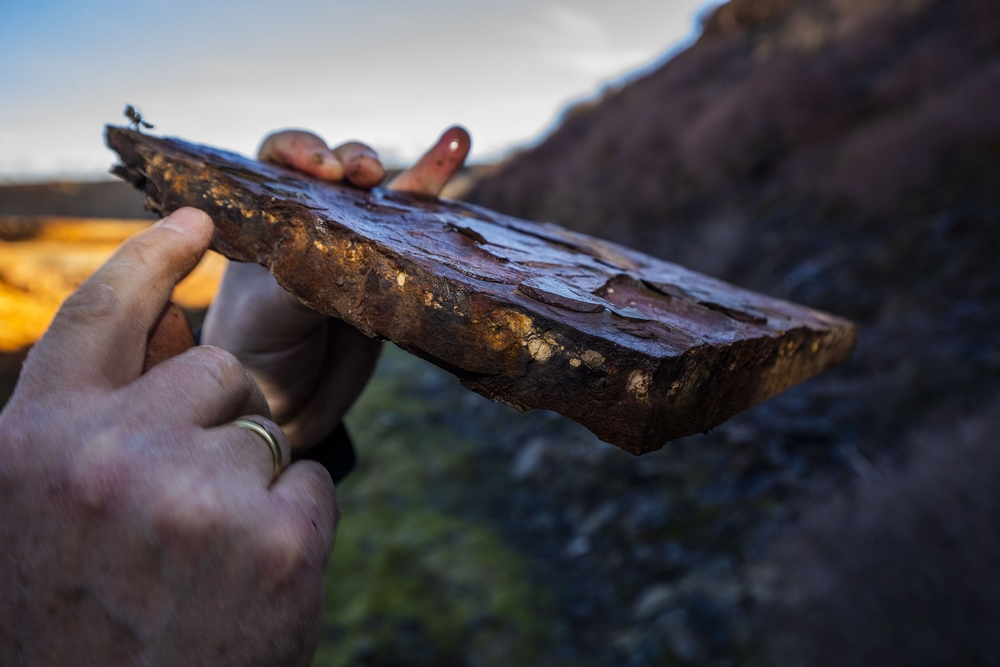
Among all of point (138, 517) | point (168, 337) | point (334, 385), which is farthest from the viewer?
point (334, 385)

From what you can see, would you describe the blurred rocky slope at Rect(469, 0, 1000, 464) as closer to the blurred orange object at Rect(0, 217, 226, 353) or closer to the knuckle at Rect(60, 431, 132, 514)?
the knuckle at Rect(60, 431, 132, 514)

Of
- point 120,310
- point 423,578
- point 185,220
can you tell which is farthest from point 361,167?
point 423,578

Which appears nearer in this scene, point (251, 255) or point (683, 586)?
point (251, 255)

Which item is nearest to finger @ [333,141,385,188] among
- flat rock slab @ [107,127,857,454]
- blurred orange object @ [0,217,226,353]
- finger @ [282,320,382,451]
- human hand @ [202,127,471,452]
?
human hand @ [202,127,471,452]

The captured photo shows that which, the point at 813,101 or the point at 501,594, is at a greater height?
the point at 813,101

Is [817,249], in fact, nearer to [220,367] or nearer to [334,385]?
[334,385]

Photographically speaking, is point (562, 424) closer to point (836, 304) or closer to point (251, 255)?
point (836, 304)

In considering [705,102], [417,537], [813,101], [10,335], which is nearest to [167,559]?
[417,537]

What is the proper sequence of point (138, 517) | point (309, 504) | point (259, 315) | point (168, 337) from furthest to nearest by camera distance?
point (259, 315) → point (168, 337) → point (309, 504) → point (138, 517)
